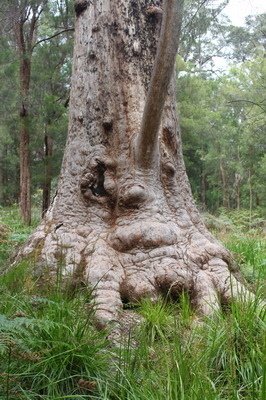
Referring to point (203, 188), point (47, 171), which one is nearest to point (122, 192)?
point (47, 171)

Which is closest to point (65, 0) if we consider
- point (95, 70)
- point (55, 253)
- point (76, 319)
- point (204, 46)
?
point (95, 70)

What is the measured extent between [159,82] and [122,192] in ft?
3.55

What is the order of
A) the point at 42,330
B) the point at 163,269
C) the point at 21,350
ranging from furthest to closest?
the point at 163,269
the point at 42,330
the point at 21,350

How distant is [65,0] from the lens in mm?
11938

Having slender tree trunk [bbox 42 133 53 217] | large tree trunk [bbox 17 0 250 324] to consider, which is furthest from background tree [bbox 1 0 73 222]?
large tree trunk [bbox 17 0 250 324]

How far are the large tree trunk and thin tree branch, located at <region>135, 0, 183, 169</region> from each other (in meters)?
0.02

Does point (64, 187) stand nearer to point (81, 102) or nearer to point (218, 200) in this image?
point (81, 102)

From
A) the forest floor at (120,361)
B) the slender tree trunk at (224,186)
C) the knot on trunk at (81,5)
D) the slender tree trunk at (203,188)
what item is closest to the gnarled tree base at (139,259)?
the forest floor at (120,361)

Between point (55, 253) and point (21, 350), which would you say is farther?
point (55, 253)

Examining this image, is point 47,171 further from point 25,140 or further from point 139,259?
point 139,259

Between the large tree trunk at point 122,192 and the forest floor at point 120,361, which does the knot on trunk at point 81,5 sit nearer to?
the large tree trunk at point 122,192

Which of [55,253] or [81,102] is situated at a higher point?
[81,102]

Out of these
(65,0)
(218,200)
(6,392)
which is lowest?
(218,200)

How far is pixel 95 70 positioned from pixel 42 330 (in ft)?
10.1
